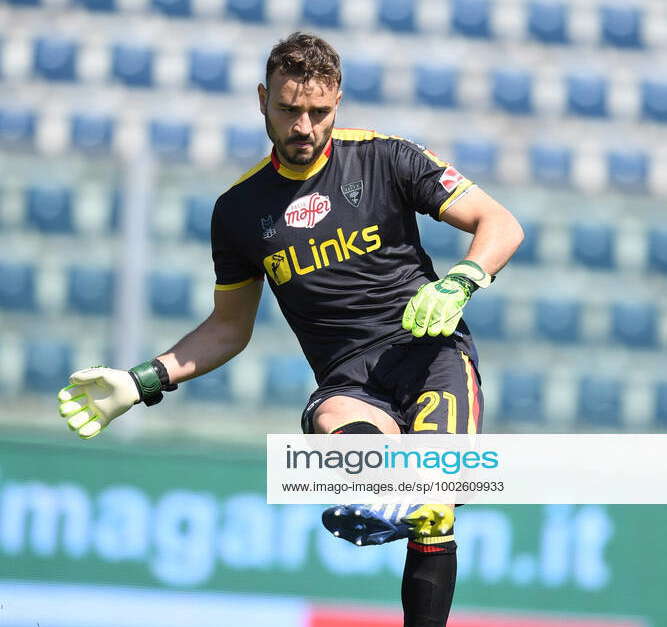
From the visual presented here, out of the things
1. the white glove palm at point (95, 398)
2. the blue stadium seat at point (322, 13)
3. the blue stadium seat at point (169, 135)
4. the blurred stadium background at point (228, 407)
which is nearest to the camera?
the white glove palm at point (95, 398)

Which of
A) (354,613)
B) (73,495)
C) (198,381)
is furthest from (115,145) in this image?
(354,613)

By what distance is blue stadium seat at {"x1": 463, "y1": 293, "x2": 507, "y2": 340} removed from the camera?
761 cm

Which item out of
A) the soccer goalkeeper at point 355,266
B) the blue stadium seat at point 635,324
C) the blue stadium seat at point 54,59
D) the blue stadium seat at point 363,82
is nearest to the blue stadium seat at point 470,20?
the blue stadium seat at point 363,82

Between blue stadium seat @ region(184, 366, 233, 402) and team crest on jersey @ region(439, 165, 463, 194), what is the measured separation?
3906mm

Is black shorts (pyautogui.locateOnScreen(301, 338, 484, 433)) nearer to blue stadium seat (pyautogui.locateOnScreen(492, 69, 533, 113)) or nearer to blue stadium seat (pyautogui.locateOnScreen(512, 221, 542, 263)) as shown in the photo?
blue stadium seat (pyautogui.locateOnScreen(512, 221, 542, 263))

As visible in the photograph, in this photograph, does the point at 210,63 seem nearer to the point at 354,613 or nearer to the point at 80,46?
the point at 80,46

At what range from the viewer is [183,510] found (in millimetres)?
6496

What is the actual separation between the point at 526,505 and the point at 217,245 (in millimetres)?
3242

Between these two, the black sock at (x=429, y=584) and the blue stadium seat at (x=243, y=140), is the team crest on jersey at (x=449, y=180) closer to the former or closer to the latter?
the black sock at (x=429, y=584)

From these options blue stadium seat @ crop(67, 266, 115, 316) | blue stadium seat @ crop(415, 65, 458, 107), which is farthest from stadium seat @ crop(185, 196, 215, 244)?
blue stadium seat @ crop(415, 65, 458, 107)

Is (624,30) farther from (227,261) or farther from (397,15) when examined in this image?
(227,261)

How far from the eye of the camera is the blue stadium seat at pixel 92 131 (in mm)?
10289

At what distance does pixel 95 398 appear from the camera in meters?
3.96

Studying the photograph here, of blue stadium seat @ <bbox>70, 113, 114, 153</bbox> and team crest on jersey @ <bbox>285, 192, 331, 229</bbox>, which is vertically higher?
blue stadium seat @ <bbox>70, 113, 114, 153</bbox>
